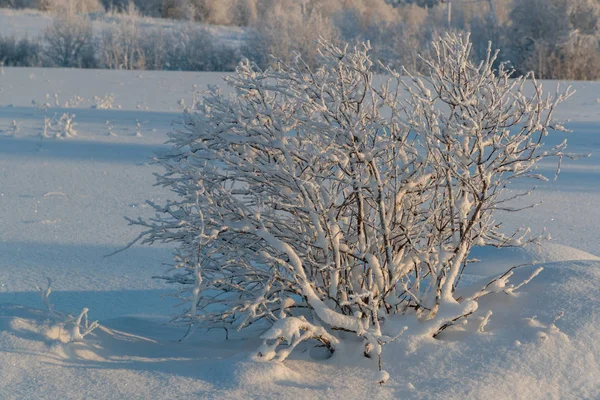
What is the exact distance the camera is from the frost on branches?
2.96m

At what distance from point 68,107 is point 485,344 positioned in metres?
8.85

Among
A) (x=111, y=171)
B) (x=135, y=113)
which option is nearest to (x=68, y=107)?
(x=135, y=113)

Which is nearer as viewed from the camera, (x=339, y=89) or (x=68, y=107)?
(x=339, y=89)

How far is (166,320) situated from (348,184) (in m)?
1.45

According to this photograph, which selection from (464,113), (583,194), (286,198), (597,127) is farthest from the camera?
(597,127)

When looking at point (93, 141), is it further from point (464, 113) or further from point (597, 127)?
point (464, 113)

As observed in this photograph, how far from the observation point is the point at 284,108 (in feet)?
11.0

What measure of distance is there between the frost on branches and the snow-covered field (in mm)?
139

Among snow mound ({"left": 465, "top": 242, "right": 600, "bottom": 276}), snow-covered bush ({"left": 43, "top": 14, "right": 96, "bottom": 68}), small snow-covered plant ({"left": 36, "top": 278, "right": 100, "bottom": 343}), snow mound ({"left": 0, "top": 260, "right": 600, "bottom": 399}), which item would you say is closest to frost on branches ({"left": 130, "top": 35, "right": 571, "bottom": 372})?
snow mound ({"left": 0, "top": 260, "right": 600, "bottom": 399})

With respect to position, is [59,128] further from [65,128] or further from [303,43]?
[303,43]

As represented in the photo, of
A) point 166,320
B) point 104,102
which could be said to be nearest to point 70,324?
point 166,320

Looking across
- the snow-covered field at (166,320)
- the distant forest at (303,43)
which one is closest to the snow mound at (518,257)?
the snow-covered field at (166,320)

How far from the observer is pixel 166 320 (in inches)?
162

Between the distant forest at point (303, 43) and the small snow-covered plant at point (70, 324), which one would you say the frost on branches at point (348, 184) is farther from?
the distant forest at point (303, 43)
